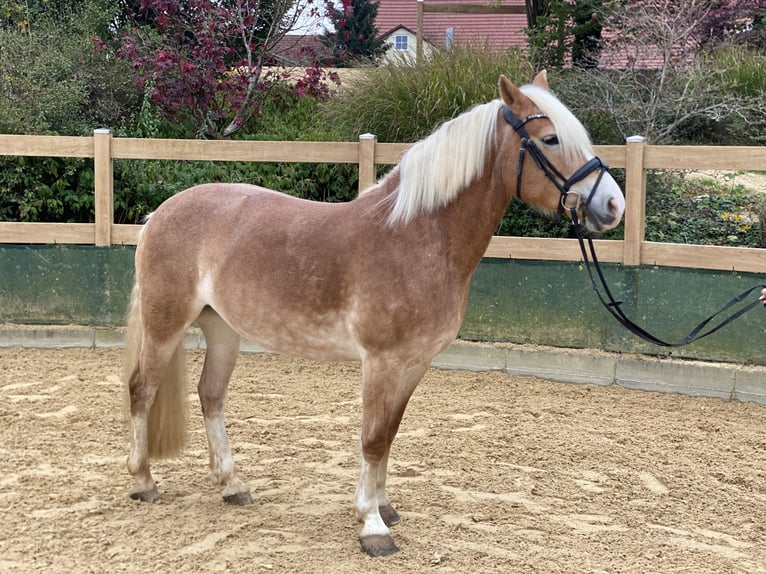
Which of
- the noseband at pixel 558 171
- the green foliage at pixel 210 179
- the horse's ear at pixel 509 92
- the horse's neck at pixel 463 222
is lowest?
the green foliage at pixel 210 179

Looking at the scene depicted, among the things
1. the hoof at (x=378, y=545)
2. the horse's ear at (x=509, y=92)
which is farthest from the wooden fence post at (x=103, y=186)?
the horse's ear at (x=509, y=92)

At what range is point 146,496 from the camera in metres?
4.04

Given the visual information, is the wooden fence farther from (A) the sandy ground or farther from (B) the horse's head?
(B) the horse's head

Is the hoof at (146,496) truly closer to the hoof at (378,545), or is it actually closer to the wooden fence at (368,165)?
the hoof at (378,545)

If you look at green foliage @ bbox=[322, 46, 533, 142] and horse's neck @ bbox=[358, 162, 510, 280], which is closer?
horse's neck @ bbox=[358, 162, 510, 280]

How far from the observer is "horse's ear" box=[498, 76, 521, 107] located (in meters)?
3.29

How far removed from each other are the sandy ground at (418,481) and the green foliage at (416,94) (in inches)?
99.4

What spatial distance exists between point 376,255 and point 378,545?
3.80 ft

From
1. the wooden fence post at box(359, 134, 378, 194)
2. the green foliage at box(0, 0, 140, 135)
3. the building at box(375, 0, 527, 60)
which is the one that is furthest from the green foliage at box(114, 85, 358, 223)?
the building at box(375, 0, 527, 60)

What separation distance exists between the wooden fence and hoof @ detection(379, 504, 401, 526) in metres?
3.06

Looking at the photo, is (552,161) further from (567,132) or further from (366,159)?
(366,159)

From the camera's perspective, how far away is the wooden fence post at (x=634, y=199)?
6160 mm

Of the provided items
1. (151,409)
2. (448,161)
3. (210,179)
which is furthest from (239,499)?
(210,179)

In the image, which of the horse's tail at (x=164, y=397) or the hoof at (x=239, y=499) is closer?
the hoof at (x=239, y=499)
